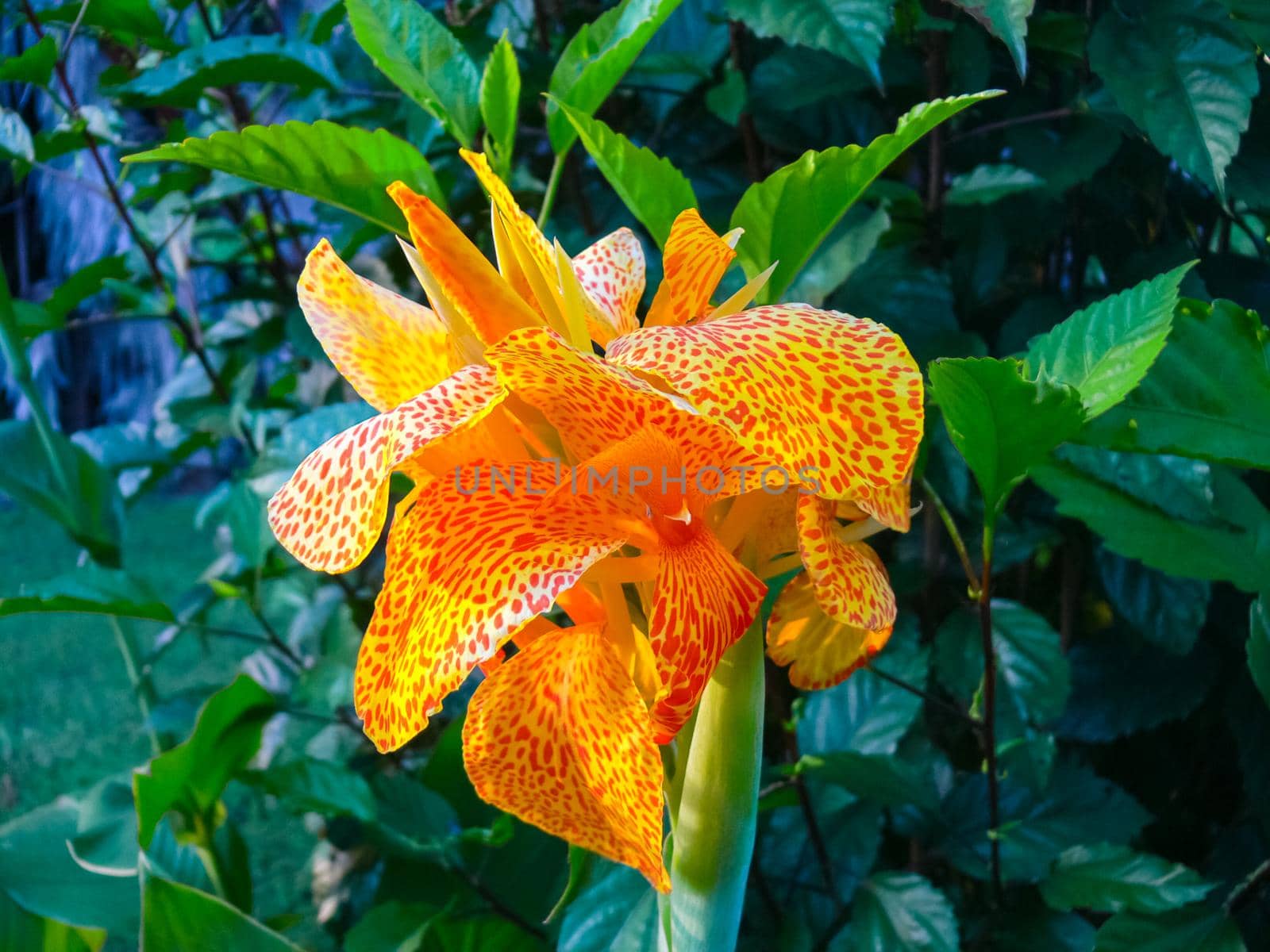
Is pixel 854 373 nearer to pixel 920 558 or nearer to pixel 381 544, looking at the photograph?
pixel 920 558

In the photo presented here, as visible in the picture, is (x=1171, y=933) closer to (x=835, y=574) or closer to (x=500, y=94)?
(x=835, y=574)

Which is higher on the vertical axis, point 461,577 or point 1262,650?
point 461,577

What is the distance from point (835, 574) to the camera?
0.24m

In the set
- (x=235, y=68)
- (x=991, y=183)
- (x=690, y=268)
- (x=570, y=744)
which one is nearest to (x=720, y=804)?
(x=570, y=744)

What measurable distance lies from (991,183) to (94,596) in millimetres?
492

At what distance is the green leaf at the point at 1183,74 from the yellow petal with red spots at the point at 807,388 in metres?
0.24

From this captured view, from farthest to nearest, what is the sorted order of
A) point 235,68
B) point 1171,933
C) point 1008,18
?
point 235,68, point 1171,933, point 1008,18

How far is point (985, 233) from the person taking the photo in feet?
1.87

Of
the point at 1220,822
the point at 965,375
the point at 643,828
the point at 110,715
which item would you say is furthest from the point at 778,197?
the point at 110,715

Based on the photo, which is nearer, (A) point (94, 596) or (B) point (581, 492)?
(B) point (581, 492)

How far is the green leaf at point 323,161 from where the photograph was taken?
32 centimetres

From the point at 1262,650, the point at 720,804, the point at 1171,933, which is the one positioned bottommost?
the point at 1171,933

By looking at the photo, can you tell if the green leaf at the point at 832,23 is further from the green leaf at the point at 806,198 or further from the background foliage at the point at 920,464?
the green leaf at the point at 806,198

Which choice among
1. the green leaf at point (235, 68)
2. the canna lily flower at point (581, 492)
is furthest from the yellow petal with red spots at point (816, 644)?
the green leaf at point (235, 68)
